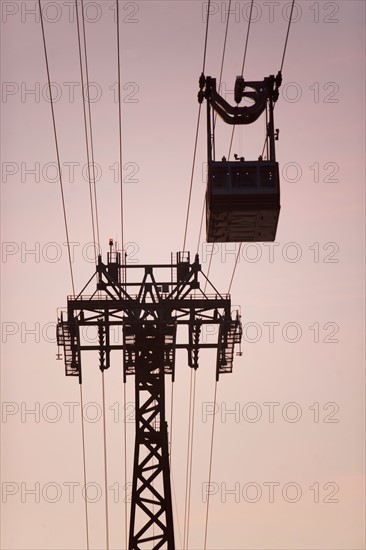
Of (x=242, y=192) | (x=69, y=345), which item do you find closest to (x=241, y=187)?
(x=242, y=192)

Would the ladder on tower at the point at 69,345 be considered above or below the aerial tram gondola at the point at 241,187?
below

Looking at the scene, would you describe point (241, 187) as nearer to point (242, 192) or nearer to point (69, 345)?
point (242, 192)

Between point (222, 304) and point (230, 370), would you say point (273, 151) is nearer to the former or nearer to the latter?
point (222, 304)

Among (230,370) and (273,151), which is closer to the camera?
(273,151)

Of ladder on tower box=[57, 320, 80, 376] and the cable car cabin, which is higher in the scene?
the cable car cabin

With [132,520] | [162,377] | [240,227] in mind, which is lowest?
[132,520]

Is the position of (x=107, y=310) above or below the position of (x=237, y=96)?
below

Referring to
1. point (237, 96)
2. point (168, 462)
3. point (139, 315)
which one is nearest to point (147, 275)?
point (139, 315)

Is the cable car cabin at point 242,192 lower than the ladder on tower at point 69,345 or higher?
higher
